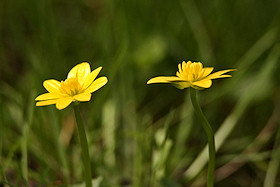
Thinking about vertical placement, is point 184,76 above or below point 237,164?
above

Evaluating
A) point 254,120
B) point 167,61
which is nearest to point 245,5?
point 167,61

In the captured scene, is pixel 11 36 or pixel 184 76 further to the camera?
pixel 11 36

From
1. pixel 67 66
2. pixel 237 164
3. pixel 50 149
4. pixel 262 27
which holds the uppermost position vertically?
pixel 67 66

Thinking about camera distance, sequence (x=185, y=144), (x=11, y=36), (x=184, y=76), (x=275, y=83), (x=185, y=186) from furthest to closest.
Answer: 1. (x=11, y=36)
2. (x=275, y=83)
3. (x=185, y=144)
4. (x=185, y=186)
5. (x=184, y=76)

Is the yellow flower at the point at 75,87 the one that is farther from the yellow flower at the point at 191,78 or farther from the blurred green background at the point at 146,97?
the blurred green background at the point at 146,97

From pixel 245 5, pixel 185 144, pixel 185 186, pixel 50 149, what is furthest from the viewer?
pixel 245 5

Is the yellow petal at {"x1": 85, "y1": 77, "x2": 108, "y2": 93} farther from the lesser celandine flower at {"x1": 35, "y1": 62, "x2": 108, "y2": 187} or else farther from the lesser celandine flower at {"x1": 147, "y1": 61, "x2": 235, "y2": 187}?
the lesser celandine flower at {"x1": 147, "y1": 61, "x2": 235, "y2": 187}

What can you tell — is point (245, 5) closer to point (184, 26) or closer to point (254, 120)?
point (184, 26)
